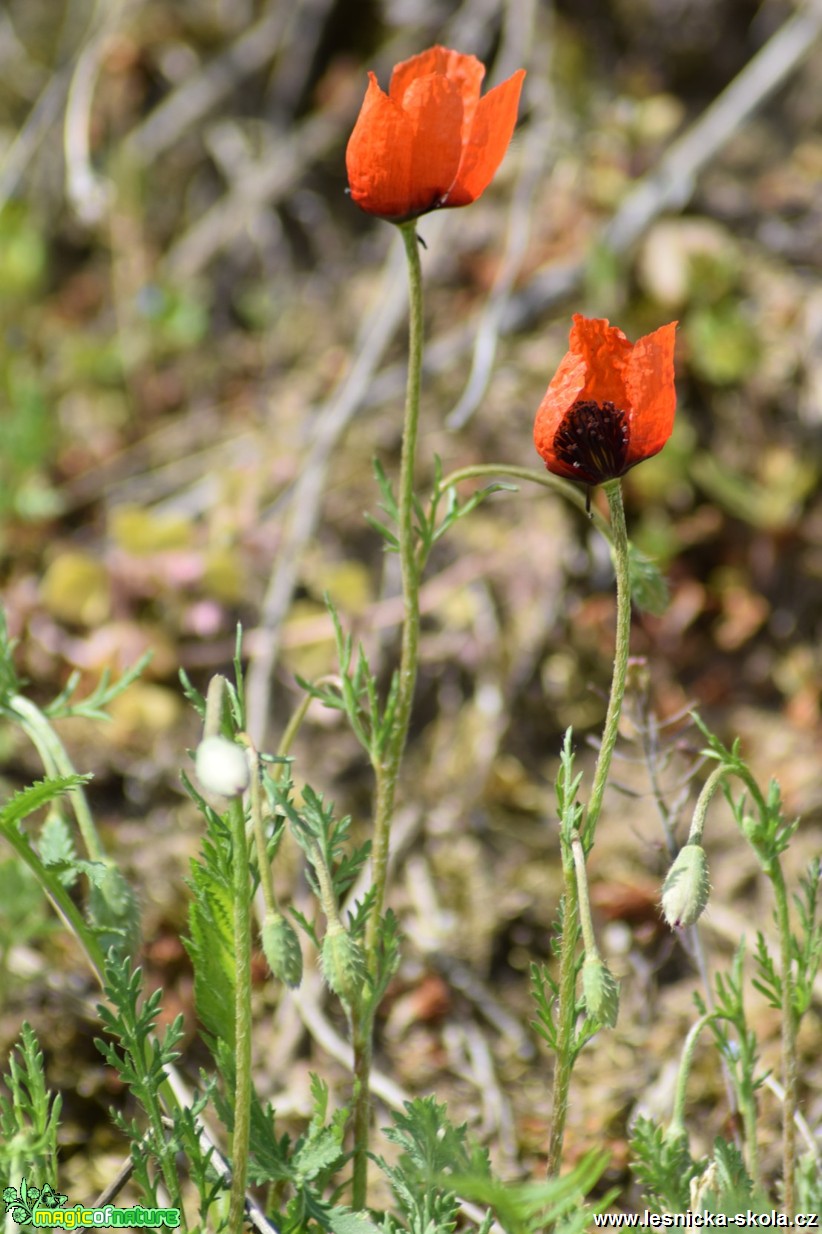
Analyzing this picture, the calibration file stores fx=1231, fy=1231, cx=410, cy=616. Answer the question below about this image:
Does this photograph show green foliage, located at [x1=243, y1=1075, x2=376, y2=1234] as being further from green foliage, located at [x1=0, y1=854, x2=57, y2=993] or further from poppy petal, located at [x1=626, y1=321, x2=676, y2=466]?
poppy petal, located at [x1=626, y1=321, x2=676, y2=466]

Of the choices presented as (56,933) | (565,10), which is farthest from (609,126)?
(56,933)

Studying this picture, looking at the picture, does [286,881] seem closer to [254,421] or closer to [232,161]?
[254,421]

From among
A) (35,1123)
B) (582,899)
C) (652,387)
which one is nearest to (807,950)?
(582,899)

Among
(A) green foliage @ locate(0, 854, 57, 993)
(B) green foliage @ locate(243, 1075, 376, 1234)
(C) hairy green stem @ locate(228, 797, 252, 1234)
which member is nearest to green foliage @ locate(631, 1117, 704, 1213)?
(B) green foliage @ locate(243, 1075, 376, 1234)

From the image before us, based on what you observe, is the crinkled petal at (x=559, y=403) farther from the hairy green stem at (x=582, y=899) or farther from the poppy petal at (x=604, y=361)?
the hairy green stem at (x=582, y=899)

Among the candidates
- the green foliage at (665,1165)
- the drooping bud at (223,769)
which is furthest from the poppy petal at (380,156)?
the green foliage at (665,1165)
